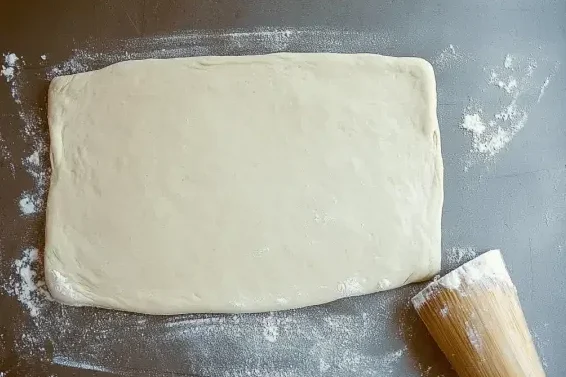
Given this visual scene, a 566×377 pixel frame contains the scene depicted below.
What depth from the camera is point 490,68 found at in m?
1.43

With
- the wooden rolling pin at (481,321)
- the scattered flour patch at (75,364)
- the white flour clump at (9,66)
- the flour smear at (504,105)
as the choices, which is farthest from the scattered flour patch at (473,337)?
the white flour clump at (9,66)

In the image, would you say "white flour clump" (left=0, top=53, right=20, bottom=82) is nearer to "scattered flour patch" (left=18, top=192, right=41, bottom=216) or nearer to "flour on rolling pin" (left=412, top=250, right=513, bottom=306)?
"scattered flour patch" (left=18, top=192, right=41, bottom=216)

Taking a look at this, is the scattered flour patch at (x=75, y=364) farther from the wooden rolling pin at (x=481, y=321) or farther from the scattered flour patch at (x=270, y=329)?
the wooden rolling pin at (x=481, y=321)

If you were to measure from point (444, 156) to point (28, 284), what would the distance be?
111cm

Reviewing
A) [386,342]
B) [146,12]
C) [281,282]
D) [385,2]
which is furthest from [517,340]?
[146,12]

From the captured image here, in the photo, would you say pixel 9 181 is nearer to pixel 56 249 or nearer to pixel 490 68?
pixel 56 249

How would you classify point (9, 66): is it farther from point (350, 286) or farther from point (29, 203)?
point (350, 286)

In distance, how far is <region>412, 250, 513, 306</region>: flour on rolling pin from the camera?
1.26m

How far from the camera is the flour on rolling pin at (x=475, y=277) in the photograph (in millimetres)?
1257

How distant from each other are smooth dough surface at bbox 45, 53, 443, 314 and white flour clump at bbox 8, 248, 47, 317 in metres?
0.08

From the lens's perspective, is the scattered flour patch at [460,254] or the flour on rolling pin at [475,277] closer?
the flour on rolling pin at [475,277]

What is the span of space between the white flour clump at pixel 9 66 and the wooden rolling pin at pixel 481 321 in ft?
3.92

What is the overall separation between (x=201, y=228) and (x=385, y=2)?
767 mm

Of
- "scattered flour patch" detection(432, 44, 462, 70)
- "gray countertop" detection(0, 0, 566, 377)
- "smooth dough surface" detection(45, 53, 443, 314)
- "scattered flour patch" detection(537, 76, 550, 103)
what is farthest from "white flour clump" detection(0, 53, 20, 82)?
"scattered flour patch" detection(537, 76, 550, 103)
